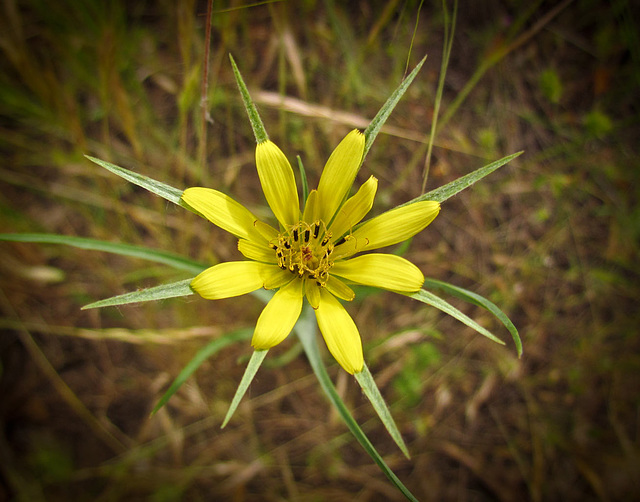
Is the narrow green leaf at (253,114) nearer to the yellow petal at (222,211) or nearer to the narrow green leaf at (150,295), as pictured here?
the yellow petal at (222,211)

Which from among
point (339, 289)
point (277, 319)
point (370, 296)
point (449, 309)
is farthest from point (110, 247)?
point (370, 296)

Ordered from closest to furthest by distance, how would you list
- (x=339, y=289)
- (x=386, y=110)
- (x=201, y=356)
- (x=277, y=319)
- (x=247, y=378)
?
(x=247, y=378), (x=386, y=110), (x=277, y=319), (x=339, y=289), (x=201, y=356)

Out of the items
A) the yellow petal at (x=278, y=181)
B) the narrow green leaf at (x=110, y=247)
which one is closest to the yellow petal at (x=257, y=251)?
the yellow petal at (x=278, y=181)

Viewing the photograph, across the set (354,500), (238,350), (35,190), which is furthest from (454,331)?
(35,190)

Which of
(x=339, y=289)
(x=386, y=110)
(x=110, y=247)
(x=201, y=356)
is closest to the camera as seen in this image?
(x=386, y=110)

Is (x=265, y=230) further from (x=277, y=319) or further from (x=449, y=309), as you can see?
(x=449, y=309)

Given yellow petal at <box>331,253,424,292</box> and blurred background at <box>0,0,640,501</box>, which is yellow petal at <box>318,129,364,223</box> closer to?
yellow petal at <box>331,253,424,292</box>
